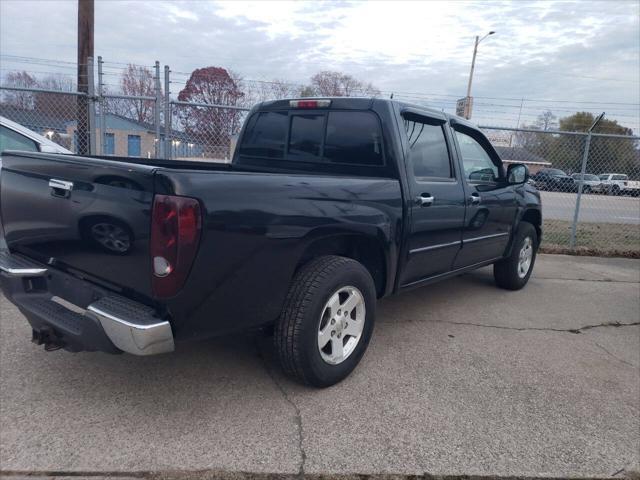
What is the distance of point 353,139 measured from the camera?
3.71 m

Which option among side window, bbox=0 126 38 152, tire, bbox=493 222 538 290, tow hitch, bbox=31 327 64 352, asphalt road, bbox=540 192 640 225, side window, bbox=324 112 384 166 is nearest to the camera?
tow hitch, bbox=31 327 64 352

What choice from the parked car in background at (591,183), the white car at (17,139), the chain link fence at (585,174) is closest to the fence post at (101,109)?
the white car at (17,139)

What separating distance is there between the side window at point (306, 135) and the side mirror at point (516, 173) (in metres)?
2.22

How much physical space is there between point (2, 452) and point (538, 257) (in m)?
7.69

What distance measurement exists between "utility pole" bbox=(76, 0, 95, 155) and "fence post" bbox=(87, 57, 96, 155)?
1 cm

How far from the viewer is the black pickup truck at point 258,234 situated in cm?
226

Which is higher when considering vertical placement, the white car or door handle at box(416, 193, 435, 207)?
the white car

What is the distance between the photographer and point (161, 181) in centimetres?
217

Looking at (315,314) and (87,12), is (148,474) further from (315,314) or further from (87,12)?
(87,12)

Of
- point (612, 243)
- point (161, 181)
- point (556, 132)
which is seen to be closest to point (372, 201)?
point (161, 181)

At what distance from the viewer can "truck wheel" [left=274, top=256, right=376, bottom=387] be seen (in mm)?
2836

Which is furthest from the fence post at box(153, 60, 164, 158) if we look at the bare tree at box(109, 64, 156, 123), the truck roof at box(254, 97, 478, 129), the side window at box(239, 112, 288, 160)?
the truck roof at box(254, 97, 478, 129)

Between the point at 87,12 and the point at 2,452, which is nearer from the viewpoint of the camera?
the point at 2,452

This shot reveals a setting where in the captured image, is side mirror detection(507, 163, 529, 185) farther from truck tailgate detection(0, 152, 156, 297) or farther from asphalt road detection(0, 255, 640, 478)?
truck tailgate detection(0, 152, 156, 297)
